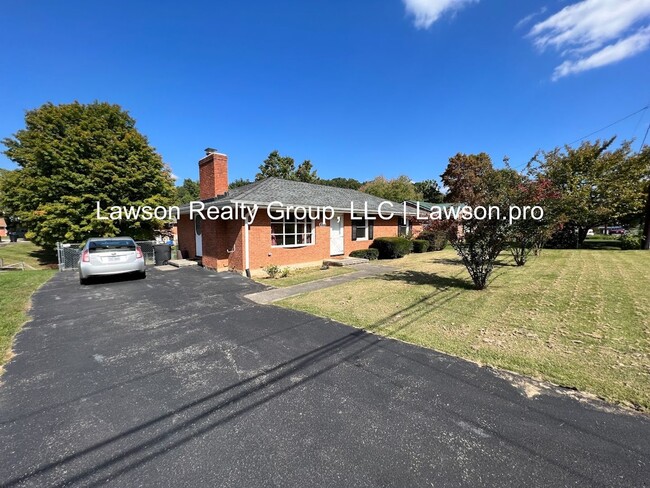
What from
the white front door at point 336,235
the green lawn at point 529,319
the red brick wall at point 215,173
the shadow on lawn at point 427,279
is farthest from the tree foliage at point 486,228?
the red brick wall at point 215,173

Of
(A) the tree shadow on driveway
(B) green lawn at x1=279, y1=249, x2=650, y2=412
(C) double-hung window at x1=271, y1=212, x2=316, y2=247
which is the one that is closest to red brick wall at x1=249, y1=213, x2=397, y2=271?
(C) double-hung window at x1=271, y1=212, x2=316, y2=247

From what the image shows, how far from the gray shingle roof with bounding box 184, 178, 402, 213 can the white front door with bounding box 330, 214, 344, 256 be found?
0.67 m

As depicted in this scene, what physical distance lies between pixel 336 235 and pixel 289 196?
10.4 ft

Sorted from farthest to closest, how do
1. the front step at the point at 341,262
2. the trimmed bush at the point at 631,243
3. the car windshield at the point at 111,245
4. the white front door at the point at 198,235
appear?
the trimmed bush at the point at 631,243 < the white front door at the point at 198,235 < the front step at the point at 341,262 < the car windshield at the point at 111,245

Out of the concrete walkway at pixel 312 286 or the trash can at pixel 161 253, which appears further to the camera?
the trash can at pixel 161 253

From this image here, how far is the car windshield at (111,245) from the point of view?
9039mm

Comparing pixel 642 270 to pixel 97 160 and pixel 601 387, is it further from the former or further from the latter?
pixel 97 160

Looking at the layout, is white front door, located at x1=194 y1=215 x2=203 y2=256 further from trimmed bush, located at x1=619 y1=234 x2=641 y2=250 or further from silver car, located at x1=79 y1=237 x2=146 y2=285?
trimmed bush, located at x1=619 y1=234 x2=641 y2=250

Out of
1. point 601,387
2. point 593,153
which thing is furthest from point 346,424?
point 593,153

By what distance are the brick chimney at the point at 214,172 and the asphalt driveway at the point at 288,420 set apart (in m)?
9.04

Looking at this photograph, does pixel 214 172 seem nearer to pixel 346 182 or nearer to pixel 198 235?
pixel 198 235

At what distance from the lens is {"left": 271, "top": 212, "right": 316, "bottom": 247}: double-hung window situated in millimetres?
11812

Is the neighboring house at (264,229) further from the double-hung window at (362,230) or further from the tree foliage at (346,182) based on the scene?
the tree foliage at (346,182)

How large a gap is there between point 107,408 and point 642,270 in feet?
52.8
